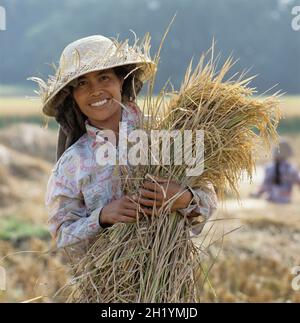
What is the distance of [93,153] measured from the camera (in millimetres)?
2555

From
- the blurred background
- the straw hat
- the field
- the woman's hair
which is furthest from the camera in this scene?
the straw hat

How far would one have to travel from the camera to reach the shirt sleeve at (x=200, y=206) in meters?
2.47

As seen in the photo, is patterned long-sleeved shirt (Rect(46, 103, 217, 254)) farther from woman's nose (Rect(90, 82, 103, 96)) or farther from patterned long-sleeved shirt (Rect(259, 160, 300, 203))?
patterned long-sleeved shirt (Rect(259, 160, 300, 203))

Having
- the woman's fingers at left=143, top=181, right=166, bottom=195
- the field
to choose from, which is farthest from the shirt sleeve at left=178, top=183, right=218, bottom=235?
the field

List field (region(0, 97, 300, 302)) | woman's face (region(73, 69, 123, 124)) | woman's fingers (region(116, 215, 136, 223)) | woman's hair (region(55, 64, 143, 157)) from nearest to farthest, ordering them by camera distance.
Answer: woman's fingers (region(116, 215, 136, 223)) → woman's face (region(73, 69, 123, 124)) → woman's hair (region(55, 64, 143, 157)) → field (region(0, 97, 300, 302))

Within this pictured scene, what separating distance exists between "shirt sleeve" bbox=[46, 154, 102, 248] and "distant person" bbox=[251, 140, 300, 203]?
437 centimetres

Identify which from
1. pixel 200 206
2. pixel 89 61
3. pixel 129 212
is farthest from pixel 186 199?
pixel 89 61

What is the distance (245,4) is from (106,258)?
2274 inches

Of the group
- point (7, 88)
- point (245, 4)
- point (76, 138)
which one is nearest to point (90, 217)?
point (76, 138)

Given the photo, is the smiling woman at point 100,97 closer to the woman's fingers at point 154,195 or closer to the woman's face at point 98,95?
the woman's face at point 98,95

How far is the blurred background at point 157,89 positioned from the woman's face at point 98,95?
0.50 ft

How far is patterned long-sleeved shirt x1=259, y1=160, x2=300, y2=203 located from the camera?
689 centimetres

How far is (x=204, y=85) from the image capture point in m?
2.54
